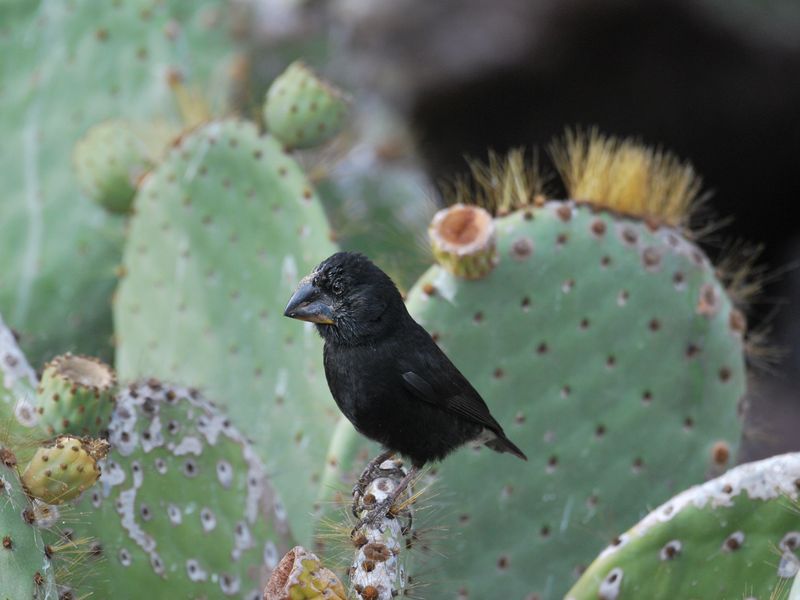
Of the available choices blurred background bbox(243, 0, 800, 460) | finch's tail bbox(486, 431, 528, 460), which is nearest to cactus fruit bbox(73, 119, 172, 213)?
finch's tail bbox(486, 431, 528, 460)

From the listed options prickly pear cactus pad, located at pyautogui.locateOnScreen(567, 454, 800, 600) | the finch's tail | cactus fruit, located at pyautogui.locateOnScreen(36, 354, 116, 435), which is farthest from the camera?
the finch's tail

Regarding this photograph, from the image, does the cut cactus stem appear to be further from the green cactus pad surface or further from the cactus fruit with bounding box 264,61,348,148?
the cactus fruit with bounding box 264,61,348,148

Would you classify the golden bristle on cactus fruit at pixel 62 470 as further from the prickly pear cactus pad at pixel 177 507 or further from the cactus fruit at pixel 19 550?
the prickly pear cactus pad at pixel 177 507

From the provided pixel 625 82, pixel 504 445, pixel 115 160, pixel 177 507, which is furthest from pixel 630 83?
pixel 177 507

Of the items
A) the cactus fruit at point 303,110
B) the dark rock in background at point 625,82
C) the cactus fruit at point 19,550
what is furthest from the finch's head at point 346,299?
the dark rock in background at point 625,82

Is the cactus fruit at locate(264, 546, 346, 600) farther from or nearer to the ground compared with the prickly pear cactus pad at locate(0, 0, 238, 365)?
nearer to the ground
